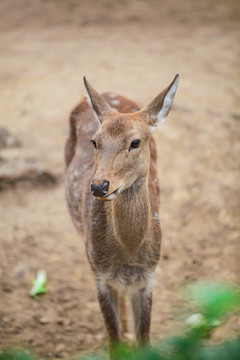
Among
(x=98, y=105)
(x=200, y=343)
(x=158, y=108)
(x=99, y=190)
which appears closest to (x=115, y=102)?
(x=98, y=105)

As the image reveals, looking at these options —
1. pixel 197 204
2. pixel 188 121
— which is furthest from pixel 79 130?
pixel 188 121

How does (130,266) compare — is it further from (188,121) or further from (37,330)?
(188,121)

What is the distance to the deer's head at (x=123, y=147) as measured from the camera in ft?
9.45

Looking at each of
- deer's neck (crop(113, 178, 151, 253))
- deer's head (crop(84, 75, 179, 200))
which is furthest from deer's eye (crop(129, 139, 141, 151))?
deer's neck (crop(113, 178, 151, 253))

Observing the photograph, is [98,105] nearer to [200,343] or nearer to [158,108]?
[158,108]

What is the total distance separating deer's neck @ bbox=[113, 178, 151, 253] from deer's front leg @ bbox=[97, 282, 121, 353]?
584 millimetres

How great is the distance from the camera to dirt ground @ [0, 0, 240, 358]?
4625 millimetres

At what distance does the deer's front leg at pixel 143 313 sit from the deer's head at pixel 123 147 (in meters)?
1.13

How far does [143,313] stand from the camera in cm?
383

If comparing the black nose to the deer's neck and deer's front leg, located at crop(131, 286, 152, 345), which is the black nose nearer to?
the deer's neck

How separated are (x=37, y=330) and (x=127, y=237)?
162cm

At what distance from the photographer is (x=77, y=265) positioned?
5129 mm

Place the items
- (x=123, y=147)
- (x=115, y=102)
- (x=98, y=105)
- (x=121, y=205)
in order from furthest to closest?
(x=115, y=102)
(x=98, y=105)
(x=121, y=205)
(x=123, y=147)

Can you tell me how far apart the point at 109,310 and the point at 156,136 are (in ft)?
10.9
